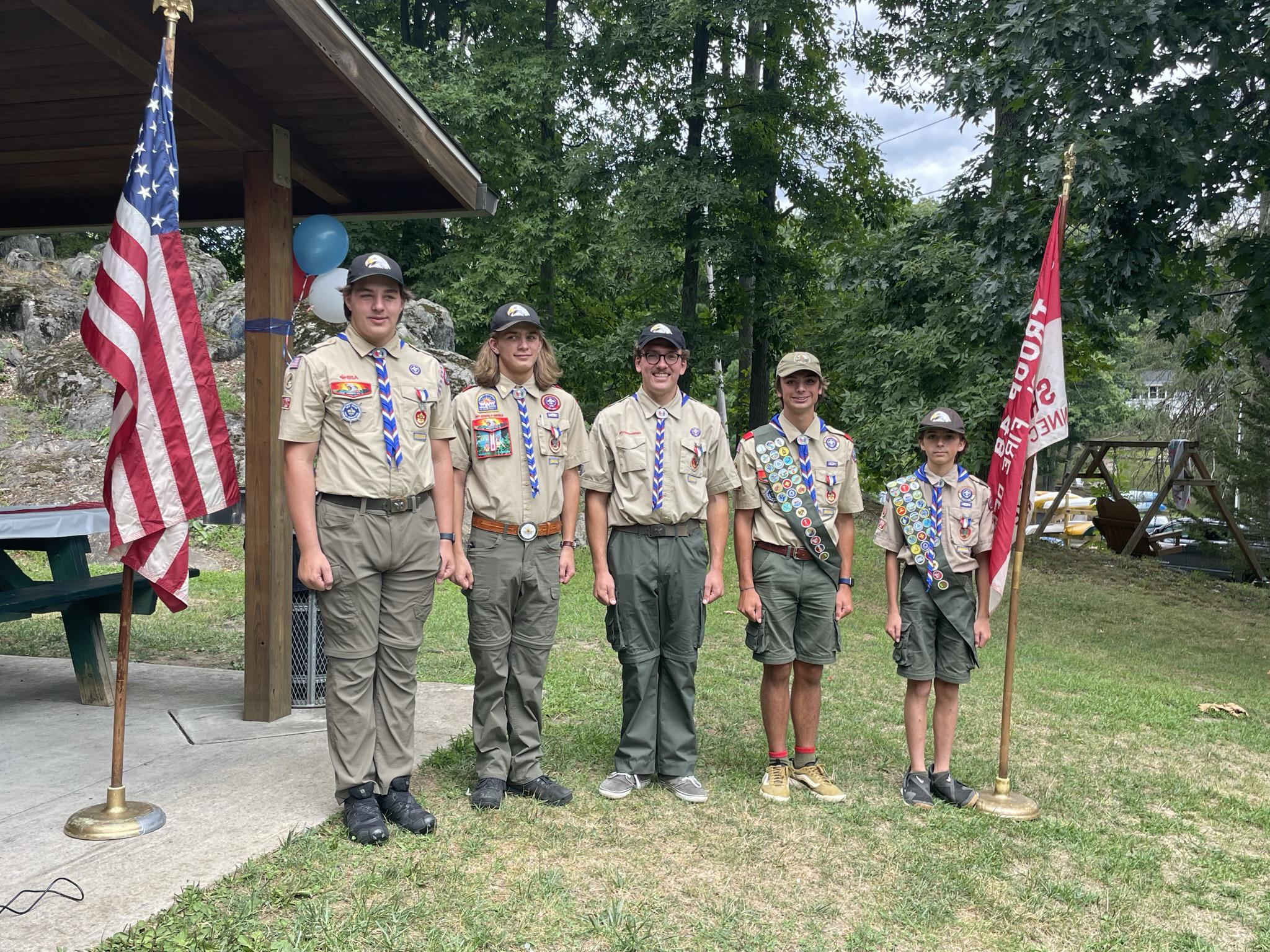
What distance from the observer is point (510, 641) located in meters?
4.22

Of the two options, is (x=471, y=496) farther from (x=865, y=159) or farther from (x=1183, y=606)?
(x=865, y=159)

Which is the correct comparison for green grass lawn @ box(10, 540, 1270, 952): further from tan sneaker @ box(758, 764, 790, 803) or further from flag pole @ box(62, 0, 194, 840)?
flag pole @ box(62, 0, 194, 840)

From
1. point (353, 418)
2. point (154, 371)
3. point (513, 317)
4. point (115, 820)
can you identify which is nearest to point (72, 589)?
point (115, 820)

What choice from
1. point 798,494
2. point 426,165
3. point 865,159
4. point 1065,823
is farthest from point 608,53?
point 1065,823

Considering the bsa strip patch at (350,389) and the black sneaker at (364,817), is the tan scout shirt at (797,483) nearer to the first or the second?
the bsa strip patch at (350,389)

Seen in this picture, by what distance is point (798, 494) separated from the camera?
4.46 metres

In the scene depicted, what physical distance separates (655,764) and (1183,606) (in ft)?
35.6

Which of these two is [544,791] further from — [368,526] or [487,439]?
[487,439]

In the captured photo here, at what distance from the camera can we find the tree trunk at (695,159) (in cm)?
1517

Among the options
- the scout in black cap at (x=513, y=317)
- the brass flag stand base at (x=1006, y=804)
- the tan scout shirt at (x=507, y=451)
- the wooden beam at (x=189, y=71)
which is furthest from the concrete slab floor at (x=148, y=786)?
the wooden beam at (x=189, y=71)

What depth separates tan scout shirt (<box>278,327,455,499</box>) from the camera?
12.2 ft

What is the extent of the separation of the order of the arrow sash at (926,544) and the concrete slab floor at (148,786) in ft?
8.13

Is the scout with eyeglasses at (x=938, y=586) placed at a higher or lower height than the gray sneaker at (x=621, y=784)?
higher

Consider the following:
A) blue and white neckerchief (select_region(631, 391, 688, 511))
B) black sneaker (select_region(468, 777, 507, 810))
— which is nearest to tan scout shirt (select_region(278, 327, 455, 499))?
blue and white neckerchief (select_region(631, 391, 688, 511))
